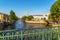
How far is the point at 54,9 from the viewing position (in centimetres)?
4300

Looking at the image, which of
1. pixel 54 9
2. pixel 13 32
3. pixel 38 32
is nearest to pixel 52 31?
pixel 38 32

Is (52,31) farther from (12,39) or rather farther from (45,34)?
(12,39)

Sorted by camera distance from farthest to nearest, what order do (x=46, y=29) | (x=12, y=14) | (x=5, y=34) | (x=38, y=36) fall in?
(x=12, y=14) < (x=46, y=29) < (x=38, y=36) < (x=5, y=34)

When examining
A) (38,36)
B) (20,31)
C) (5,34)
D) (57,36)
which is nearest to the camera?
(5,34)

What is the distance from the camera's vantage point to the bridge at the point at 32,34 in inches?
201

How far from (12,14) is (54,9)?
46360 millimetres

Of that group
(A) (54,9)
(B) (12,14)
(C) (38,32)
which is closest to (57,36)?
(C) (38,32)

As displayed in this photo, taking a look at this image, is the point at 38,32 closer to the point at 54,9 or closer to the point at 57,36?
the point at 57,36

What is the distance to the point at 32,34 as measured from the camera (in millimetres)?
5695

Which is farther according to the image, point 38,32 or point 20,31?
point 38,32

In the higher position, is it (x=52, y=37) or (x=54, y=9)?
(x=54, y=9)

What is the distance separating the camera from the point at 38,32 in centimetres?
582

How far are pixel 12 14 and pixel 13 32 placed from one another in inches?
3210

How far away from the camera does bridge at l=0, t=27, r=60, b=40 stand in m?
5.11
